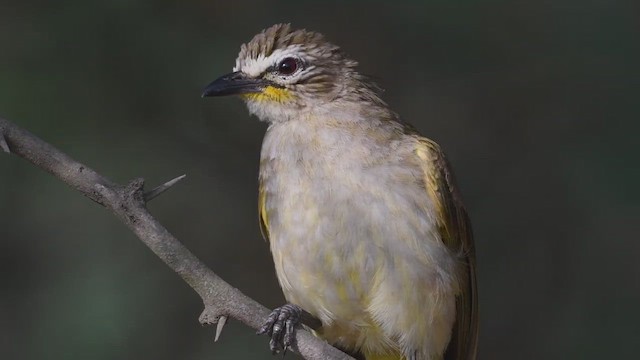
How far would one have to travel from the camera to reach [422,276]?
548cm

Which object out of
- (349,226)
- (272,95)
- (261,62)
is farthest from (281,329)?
(261,62)

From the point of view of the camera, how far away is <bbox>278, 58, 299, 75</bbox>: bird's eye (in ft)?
19.2

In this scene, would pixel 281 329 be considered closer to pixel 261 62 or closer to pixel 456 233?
→ pixel 456 233

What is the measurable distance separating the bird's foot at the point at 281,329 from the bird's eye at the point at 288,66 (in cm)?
113

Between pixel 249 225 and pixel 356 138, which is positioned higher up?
pixel 356 138

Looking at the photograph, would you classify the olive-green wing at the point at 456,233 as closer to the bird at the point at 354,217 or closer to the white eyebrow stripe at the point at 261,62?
the bird at the point at 354,217

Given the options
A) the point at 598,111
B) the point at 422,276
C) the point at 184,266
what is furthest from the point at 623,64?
the point at 184,266

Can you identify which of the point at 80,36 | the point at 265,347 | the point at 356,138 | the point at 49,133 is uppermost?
the point at 356,138

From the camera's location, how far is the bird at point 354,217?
17.7 ft

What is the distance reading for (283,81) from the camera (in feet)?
19.1

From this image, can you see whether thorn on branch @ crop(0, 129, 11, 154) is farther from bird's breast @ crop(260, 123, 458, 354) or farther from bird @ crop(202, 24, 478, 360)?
bird's breast @ crop(260, 123, 458, 354)

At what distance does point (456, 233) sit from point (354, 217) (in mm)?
592

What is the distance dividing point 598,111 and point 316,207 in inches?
134

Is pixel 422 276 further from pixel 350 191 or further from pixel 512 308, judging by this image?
pixel 512 308
